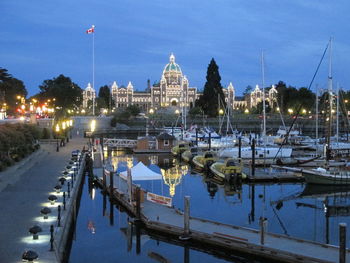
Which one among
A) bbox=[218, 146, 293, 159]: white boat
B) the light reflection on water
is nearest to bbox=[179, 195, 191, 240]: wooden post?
the light reflection on water

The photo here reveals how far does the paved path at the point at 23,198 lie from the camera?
56.2ft

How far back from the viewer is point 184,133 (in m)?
83.2

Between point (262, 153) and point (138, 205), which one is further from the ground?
point (262, 153)

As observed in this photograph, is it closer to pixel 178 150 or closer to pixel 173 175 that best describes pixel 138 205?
pixel 173 175

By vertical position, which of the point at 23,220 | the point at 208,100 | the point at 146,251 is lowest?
the point at 146,251

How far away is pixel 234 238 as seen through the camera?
20.2 metres

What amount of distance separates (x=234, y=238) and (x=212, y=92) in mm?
106888

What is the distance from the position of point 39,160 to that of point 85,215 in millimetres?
17846

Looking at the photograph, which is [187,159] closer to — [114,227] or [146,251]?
[114,227]

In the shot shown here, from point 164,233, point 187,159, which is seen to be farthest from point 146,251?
point 187,159

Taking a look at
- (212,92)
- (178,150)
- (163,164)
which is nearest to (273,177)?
(163,164)

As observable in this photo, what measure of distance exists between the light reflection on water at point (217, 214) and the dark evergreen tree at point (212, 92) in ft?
265

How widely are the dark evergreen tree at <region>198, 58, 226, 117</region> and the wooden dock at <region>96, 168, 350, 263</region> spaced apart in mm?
94591

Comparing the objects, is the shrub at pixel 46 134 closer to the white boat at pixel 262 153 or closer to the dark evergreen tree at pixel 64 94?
the white boat at pixel 262 153
